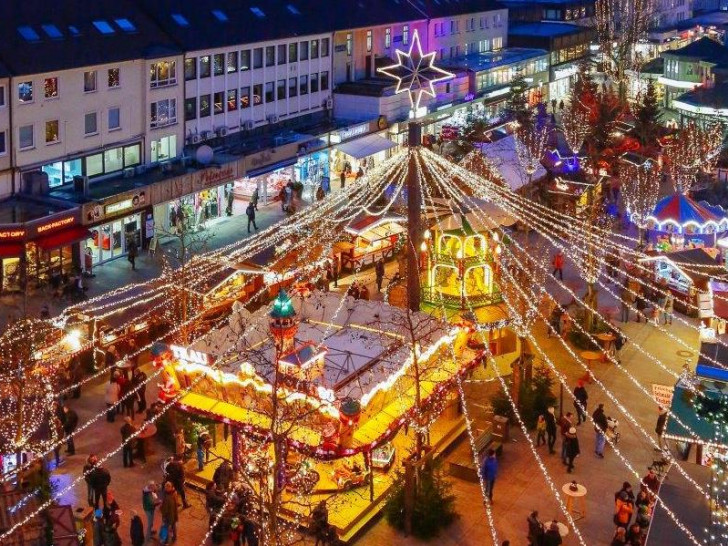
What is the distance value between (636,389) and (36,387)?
16616 millimetres

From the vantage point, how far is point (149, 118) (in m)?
45.3

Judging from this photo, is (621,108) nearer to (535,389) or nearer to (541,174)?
(541,174)

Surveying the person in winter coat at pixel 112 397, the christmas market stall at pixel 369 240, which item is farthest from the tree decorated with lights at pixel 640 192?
the person in winter coat at pixel 112 397

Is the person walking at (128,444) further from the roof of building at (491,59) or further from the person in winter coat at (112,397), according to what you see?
the roof of building at (491,59)

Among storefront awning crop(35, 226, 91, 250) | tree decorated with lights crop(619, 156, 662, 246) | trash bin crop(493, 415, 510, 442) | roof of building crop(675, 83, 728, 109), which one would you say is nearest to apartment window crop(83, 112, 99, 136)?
storefront awning crop(35, 226, 91, 250)

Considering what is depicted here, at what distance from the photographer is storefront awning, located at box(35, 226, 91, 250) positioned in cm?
3709

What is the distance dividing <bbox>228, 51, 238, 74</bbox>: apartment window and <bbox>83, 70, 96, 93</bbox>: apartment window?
9643mm

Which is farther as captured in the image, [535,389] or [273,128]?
[273,128]

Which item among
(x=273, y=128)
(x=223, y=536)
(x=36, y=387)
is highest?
(x=273, y=128)

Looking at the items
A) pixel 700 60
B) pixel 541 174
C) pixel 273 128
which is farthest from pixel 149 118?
pixel 700 60

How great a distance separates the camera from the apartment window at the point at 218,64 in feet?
162

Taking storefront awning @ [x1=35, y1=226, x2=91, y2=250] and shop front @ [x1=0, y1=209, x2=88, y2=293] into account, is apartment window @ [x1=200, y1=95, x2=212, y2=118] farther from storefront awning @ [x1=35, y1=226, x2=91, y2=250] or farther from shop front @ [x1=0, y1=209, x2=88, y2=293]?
shop front @ [x1=0, y1=209, x2=88, y2=293]

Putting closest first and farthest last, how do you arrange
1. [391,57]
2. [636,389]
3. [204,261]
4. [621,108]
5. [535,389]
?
1. [535,389]
2. [636,389]
3. [204,261]
4. [391,57]
5. [621,108]

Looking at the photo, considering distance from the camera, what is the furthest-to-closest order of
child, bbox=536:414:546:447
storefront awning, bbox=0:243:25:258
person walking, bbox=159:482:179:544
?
storefront awning, bbox=0:243:25:258 → child, bbox=536:414:546:447 → person walking, bbox=159:482:179:544
